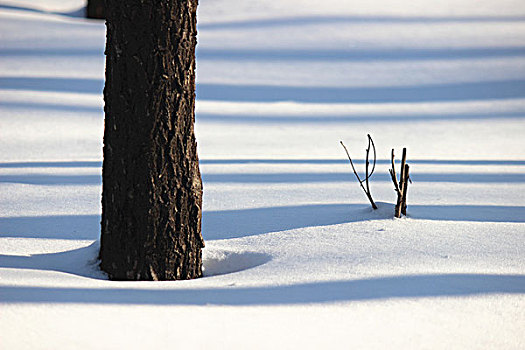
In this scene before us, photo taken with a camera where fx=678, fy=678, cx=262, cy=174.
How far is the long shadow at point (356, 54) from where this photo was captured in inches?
399

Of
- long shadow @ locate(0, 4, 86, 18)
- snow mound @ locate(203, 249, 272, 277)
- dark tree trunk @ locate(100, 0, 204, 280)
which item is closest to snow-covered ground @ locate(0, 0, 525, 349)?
snow mound @ locate(203, 249, 272, 277)

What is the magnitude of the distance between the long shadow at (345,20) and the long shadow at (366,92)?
338 centimetres

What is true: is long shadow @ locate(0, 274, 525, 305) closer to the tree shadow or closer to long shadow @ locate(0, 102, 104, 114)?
the tree shadow

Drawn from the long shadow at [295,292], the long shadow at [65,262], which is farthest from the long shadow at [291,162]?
the long shadow at [295,292]

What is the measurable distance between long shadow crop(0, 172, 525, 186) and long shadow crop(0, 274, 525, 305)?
249 centimetres

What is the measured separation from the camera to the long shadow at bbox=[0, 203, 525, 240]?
11.5 ft

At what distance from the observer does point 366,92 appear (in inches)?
344

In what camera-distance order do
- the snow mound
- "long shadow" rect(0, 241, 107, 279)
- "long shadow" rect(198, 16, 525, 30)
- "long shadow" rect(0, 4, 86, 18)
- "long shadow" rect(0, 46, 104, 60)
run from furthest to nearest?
"long shadow" rect(0, 4, 86, 18) < "long shadow" rect(198, 16, 525, 30) < "long shadow" rect(0, 46, 104, 60) < the snow mound < "long shadow" rect(0, 241, 107, 279)

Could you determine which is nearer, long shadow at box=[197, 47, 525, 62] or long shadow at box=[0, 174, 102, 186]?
long shadow at box=[0, 174, 102, 186]

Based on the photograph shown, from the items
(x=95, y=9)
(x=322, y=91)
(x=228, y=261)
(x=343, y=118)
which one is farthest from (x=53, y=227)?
(x=95, y=9)

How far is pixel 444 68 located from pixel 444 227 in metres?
6.69

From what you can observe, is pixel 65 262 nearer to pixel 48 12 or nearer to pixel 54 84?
pixel 54 84

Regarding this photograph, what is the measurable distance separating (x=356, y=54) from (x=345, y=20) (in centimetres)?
206

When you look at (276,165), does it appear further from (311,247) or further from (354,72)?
(354,72)
